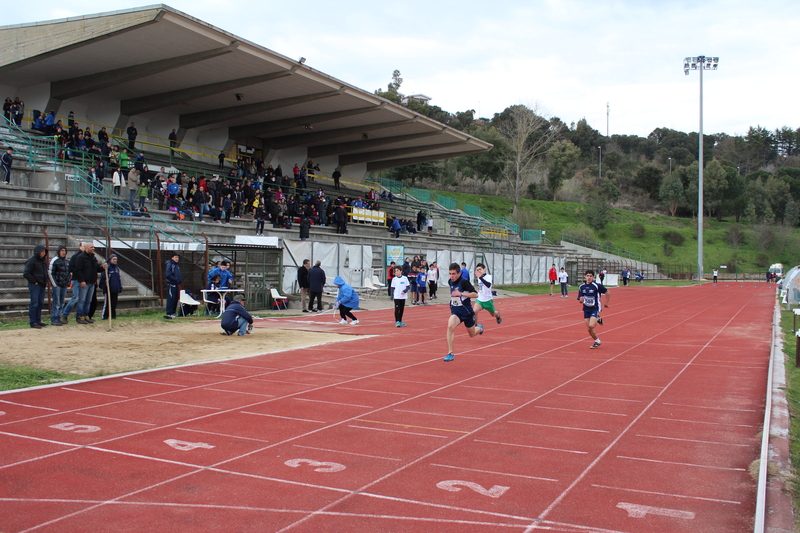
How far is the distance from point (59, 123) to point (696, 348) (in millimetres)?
25556

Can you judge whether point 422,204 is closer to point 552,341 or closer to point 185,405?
point 552,341

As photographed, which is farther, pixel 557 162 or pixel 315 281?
pixel 557 162

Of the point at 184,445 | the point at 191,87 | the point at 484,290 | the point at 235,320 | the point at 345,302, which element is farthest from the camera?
the point at 191,87

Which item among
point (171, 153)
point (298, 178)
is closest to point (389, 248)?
point (298, 178)

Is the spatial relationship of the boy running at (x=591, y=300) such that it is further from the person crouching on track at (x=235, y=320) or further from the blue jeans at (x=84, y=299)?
the blue jeans at (x=84, y=299)

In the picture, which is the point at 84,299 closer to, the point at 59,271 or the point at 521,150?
the point at 59,271

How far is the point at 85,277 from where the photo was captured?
51.6 feet

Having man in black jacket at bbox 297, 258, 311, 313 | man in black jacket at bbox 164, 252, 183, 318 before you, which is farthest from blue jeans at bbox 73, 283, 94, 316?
man in black jacket at bbox 297, 258, 311, 313

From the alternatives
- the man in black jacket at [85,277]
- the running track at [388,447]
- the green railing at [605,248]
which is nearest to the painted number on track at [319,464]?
the running track at [388,447]

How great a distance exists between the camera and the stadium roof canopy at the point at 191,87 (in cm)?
2569

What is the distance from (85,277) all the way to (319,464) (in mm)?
12290

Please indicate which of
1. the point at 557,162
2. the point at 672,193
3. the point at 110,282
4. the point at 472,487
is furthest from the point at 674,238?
the point at 472,487

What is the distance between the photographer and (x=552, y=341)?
51.1 ft

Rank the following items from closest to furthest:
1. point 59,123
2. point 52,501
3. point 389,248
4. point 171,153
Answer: point 52,501
point 59,123
point 389,248
point 171,153
